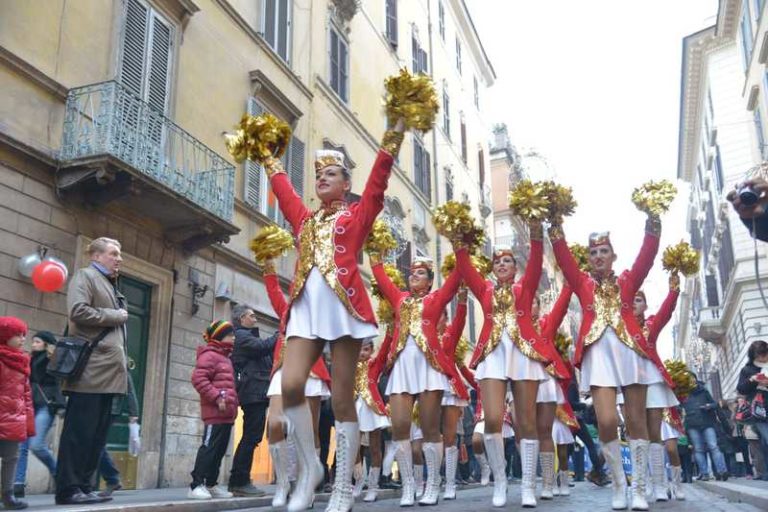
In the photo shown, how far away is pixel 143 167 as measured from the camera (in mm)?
11461

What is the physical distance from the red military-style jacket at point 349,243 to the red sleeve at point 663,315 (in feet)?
15.0

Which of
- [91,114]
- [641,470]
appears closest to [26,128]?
[91,114]

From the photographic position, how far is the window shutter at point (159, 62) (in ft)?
43.0

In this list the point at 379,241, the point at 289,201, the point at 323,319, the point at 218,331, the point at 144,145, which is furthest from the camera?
the point at 144,145

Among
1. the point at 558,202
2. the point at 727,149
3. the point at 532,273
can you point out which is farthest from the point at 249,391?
the point at 727,149

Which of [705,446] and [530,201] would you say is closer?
[530,201]

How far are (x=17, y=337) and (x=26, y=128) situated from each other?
182 inches

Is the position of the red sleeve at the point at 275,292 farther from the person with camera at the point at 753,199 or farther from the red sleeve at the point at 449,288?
the person with camera at the point at 753,199

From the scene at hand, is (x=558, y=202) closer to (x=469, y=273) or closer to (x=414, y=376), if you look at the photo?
(x=469, y=273)

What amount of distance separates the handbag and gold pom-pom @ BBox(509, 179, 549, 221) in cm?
365

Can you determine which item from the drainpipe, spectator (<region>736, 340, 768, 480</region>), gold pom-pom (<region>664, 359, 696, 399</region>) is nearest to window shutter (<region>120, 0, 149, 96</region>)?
gold pom-pom (<region>664, 359, 696, 399</region>)

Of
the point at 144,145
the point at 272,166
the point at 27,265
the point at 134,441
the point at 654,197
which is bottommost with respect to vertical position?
the point at 134,441

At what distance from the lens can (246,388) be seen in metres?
8.41

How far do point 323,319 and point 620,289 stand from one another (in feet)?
10.3
